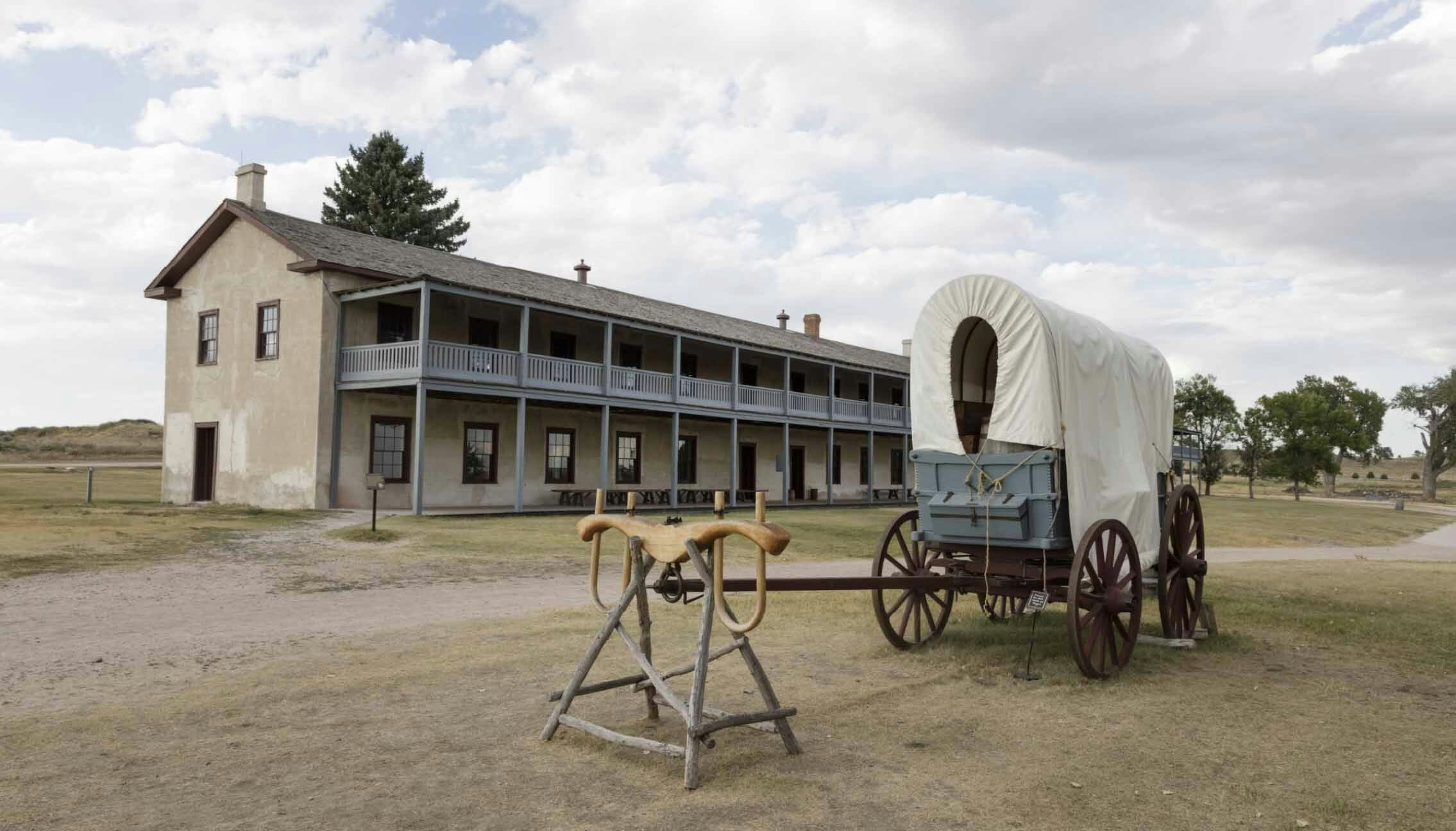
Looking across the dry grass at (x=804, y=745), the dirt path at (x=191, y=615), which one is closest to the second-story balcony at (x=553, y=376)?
the dirt path at (x=191, y=615)

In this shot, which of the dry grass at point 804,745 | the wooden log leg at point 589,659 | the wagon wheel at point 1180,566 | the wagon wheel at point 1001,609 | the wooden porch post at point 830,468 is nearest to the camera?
the dry grass at point 804,745

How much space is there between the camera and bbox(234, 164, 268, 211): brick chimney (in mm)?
23359

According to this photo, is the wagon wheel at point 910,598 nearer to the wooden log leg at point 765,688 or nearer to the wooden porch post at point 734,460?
the wooden log leg at point 765,688

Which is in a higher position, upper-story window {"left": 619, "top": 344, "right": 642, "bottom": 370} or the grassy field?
upper-story window {"left": 619, "top": 344, "right": 642, "bottom": 370}

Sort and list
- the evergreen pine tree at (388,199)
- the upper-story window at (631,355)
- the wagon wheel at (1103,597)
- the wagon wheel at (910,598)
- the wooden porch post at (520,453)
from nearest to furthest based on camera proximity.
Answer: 1. the wagon wheel at (1103,597)
2. the wagon wheel at (910,598)
3. the wooden porch post at (520,453)
4. the upper-story window at (631,355)
5. the evergreen pine tree at (388,199)

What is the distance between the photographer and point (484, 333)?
24078 millimetres

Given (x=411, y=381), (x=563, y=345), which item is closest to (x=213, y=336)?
(x=411, y=381)

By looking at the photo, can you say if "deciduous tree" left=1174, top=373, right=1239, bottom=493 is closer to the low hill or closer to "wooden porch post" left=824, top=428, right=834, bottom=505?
"wooden porch post" left=824, top=428, right=834, bottom=505

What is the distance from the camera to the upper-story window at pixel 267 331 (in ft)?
72.5

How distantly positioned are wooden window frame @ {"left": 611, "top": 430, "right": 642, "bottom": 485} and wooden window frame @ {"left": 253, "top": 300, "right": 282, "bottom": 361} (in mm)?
9223

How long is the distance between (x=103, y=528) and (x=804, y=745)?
15157 mm

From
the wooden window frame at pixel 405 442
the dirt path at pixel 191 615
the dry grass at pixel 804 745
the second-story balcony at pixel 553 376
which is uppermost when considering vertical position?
the second-story balcony at pixel 553 376

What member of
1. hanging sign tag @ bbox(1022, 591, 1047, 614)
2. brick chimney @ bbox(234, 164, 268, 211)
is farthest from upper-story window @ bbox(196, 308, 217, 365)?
hanging sign tag @ bbox(1022, 591, 1047, 614)

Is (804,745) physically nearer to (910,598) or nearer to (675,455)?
(910,598)
